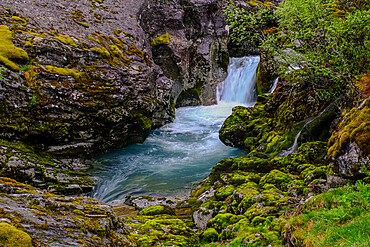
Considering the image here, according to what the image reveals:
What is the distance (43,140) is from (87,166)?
8.76ft

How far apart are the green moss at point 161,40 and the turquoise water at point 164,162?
869 cm

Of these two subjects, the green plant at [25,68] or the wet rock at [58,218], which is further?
the green plant at [25,68]

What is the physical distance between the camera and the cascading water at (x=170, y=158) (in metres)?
11.8

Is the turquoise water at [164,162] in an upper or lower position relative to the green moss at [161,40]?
lower

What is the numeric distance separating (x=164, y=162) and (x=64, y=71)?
26.5ft

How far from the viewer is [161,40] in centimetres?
2439

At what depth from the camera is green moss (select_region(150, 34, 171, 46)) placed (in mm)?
24359

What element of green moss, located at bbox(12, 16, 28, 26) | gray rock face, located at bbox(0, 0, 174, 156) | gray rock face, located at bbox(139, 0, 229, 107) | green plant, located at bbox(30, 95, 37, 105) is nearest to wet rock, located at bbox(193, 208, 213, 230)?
gray rock face, located at bbox(0, 0, 174, 156)

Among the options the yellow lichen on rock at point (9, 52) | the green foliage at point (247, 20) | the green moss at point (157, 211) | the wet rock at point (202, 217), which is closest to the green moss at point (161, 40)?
the yellow lichen on rock at point (9, 52)

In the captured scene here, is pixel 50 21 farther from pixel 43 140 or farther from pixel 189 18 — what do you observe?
pixel 189 18

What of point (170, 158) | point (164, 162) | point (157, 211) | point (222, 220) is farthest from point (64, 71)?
point (222, 220)

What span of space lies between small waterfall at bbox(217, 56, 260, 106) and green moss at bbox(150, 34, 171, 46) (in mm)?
9597

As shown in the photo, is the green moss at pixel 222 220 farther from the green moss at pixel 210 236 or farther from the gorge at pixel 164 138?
the green moss at pixel 210 236

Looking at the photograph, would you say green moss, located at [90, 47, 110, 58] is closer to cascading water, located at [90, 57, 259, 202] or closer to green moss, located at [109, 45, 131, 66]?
green moss, located at [109, 45, 131, 66]
